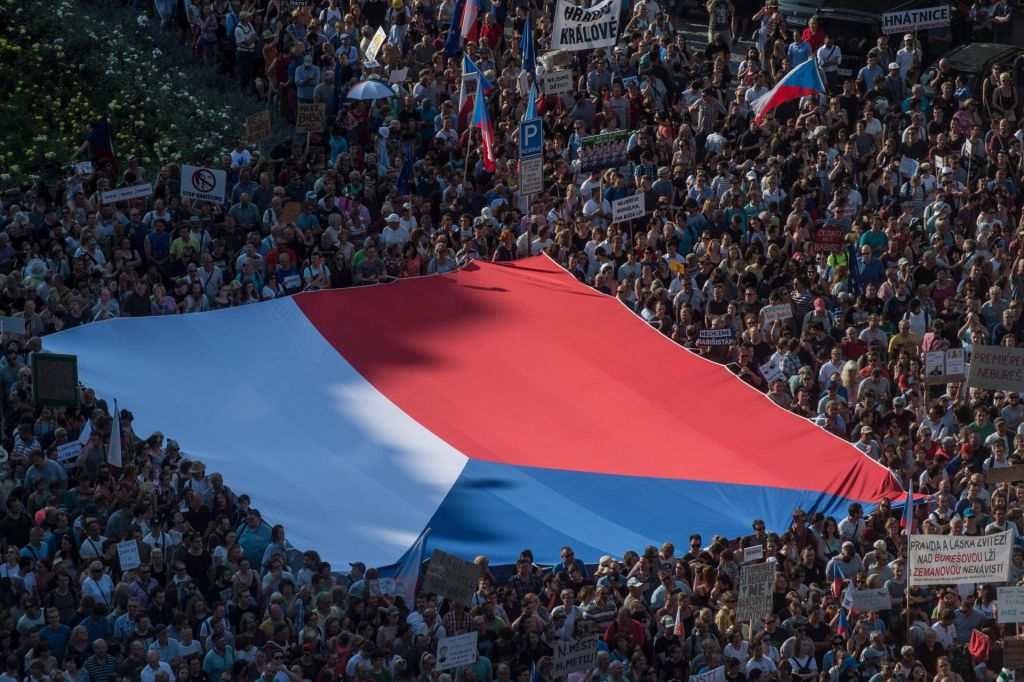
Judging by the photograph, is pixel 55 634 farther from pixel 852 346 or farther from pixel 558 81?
pixel 558 81

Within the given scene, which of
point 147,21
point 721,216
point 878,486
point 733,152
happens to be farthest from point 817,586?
point 147,21

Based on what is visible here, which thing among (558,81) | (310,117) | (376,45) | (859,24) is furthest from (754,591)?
(859,24)

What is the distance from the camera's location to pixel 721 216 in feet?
88.6

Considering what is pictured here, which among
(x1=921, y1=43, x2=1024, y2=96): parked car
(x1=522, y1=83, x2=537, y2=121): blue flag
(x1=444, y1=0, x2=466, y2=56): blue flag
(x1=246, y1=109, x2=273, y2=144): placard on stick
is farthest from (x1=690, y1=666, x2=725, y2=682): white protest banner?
(x1=444, y1=0, x2=466, y2=56): blue flag

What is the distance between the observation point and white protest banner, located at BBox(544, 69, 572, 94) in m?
29.7

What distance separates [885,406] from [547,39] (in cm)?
1074

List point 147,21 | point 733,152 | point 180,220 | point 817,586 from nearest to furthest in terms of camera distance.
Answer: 1. point 817,586
2. point 180,220
3. point 733,152
4. point 147,21

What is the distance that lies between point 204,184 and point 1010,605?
1112 centimetres

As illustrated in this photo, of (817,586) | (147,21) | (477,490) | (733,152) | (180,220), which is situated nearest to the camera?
(817,586)

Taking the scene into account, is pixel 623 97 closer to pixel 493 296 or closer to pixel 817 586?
pixel 493 296

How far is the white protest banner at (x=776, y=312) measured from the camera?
2497cm

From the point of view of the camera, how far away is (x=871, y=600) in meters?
20.4

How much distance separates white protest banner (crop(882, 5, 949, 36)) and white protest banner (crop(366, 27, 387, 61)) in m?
7.11

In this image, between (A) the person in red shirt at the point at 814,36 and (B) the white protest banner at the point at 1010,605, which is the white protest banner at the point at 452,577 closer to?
(B) the white protest banner at the point at 1010,605
